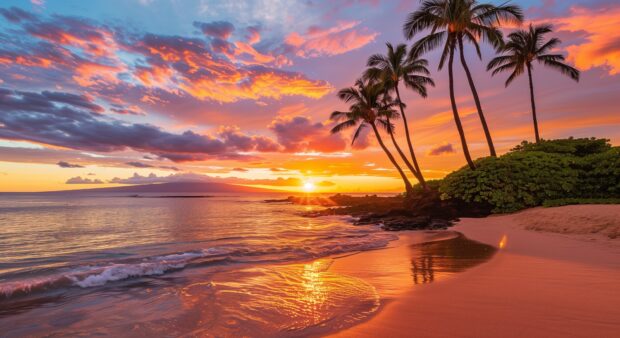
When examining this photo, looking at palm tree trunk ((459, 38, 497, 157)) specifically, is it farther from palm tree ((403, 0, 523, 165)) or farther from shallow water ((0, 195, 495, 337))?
shallow water ((0, 195, 495, 337))

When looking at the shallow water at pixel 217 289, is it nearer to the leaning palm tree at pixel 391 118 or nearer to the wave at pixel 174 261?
the wave at pixel 174 261

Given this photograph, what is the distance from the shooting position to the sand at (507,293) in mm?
3211

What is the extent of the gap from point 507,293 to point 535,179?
16.8 m

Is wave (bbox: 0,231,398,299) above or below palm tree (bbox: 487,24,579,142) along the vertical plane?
below

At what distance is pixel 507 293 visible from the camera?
4320 millimetres

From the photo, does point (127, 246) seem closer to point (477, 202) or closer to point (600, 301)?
point (600, 301)

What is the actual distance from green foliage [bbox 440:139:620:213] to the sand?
31.9ft

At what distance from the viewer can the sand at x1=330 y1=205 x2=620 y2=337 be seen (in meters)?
3.21

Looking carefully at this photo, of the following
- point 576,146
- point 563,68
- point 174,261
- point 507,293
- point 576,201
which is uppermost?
point 563,68

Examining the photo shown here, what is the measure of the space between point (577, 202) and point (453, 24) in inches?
497

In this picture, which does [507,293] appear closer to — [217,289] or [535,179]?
[217,289]

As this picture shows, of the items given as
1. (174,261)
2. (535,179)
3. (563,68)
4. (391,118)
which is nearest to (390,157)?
(391,118)

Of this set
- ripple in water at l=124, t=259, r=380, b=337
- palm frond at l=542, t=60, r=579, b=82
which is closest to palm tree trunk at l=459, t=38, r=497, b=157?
palm frond at l=542, t=60, r=579, b=82

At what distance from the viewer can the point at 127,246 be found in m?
12.4
